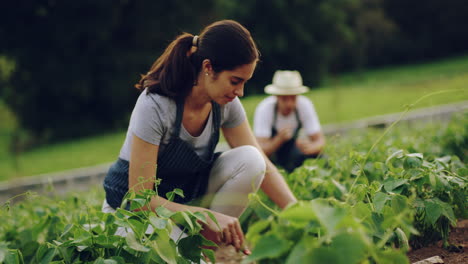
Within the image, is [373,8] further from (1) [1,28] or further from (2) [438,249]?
(2) [438,249]

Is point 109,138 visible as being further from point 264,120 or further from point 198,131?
point 198,131

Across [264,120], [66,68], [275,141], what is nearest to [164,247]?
[275,141]

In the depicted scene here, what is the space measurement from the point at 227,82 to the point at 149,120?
388 mm

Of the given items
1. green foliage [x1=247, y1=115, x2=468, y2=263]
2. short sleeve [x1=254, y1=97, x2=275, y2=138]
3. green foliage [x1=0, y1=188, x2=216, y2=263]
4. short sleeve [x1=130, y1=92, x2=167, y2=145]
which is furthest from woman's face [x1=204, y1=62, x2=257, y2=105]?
short sleeve [x1=254, y1=97, x2=275, y2=138]

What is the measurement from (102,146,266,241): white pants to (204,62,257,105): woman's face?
1.00ft

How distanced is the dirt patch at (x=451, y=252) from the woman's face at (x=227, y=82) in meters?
1.02

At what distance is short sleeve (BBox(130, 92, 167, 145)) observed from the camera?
2.25 metres

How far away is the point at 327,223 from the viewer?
1.11 metres

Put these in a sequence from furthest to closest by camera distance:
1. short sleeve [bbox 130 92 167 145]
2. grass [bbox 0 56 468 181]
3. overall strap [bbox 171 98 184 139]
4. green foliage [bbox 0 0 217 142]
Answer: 1. green foliage [bbox 0 0 217 142]
2. grass [bbox 0 56 468 181]
3. overall strap [bbox 171 98 184 139]
4. short sleeve [bbox 130 92 167 145]

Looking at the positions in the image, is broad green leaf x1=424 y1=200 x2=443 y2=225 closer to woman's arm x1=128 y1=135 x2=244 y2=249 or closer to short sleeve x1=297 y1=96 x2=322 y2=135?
woman's arm x1=128 y1=135 x2=244 y2=249

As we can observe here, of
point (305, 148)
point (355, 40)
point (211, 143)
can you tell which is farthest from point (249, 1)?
point (211, 143)

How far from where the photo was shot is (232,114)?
262cm

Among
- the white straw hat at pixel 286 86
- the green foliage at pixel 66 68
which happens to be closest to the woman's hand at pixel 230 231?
the white straw hat at pixel 286 86

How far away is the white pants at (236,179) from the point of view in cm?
239
